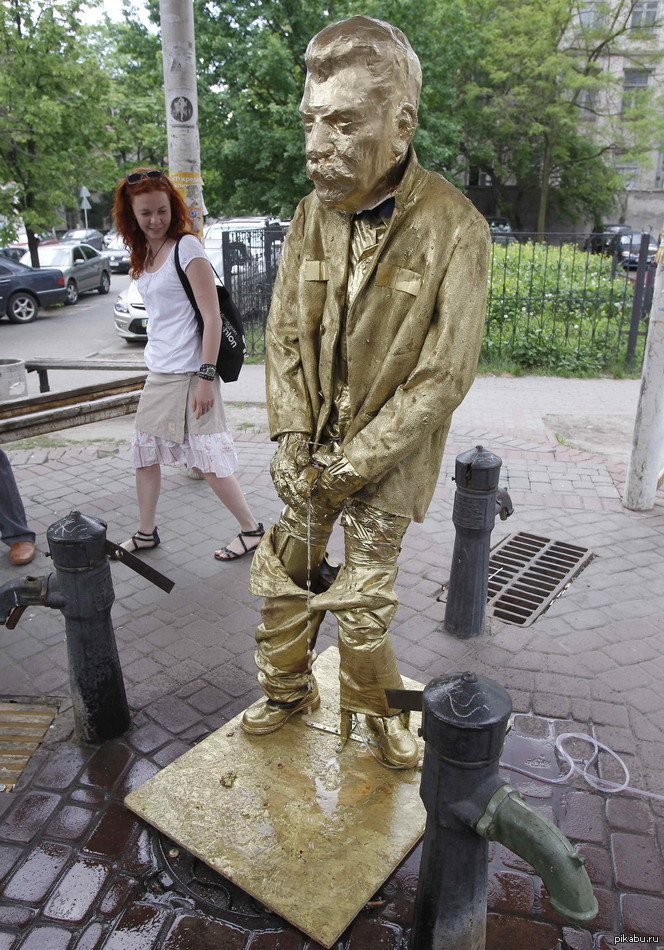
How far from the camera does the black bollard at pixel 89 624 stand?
2.64 meters

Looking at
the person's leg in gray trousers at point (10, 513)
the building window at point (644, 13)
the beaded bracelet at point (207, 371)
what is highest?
the building window at point (644, 13)

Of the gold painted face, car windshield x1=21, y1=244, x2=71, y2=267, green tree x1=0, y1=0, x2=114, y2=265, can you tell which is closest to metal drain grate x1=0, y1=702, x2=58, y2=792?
the gold painted face

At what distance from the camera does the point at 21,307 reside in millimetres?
16000

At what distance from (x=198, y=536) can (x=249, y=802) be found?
7.96 ft

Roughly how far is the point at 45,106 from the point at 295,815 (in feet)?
54.7

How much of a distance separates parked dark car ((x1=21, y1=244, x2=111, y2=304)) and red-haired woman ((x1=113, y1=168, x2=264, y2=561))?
50.7 feet

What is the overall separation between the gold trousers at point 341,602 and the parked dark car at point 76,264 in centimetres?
1734

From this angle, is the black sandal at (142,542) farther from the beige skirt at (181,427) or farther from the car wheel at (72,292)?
the car wheel at (72,292)

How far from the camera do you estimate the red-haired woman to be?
3779 mm

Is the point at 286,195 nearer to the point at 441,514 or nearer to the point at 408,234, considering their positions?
the point at 441,514

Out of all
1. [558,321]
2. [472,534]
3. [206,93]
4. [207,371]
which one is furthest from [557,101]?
[472,534]

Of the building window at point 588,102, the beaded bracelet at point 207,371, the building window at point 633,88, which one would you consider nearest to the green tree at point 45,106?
the beaded bracelet at point 207,371

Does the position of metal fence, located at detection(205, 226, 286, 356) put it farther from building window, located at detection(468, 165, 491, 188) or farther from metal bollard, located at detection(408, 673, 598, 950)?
building window, located at detection(468, 165, 491, 188)

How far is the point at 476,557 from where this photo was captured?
3.55 m
